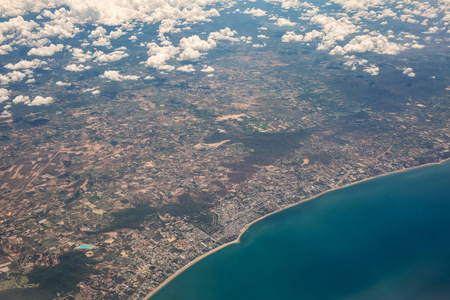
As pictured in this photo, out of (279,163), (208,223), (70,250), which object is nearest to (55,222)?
(70,250)

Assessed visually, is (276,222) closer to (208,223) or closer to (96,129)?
(208,223)

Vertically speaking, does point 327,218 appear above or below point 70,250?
below

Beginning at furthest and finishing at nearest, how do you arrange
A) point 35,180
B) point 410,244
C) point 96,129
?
point 96,129 → point 35,180 → point 410,244

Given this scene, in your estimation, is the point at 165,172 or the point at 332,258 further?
the point at 165,172

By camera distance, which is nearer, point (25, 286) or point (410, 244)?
point (25, 286)
